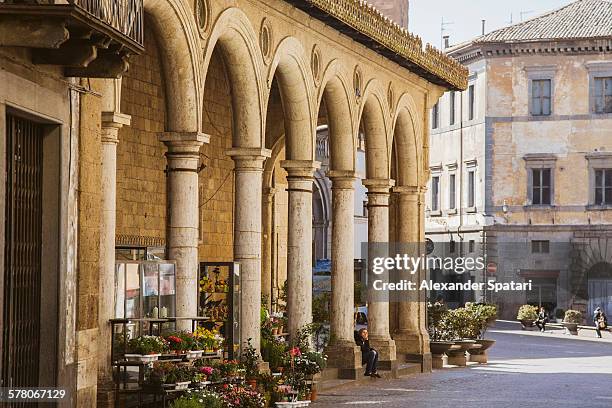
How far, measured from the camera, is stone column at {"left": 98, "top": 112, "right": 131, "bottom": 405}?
16.1 meters

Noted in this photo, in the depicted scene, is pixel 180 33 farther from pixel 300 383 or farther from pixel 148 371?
pixel 300 383

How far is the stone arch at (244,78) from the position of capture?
65.3ft

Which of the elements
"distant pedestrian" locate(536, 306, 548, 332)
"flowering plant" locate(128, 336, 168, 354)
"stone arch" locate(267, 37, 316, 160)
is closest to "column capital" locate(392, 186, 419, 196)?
"stone arch" locate(267, 37, 316, 160)

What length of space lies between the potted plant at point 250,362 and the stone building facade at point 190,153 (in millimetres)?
234

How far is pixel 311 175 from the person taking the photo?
23.3 meters

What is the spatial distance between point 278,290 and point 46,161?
1876 centimetres

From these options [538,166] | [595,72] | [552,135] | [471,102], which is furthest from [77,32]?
[471,102]

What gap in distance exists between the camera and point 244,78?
66.9 ft

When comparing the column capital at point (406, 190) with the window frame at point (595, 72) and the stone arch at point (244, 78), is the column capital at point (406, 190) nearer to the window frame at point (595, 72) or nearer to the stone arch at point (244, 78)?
the stone arch at point (244, 78)

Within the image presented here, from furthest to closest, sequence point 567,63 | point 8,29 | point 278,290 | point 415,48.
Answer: point 567,63 < point 278,290 < point 415,48 < point 8,29

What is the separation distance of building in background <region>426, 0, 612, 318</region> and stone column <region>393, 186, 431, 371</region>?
34.9 meters

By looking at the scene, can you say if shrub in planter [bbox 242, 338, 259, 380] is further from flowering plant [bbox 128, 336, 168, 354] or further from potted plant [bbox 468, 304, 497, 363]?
potted plant [bbox 468, 304, 497, 363]

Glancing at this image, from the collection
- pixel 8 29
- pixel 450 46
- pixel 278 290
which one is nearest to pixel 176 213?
pixel 8 29

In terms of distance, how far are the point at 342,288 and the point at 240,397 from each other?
329 inches
